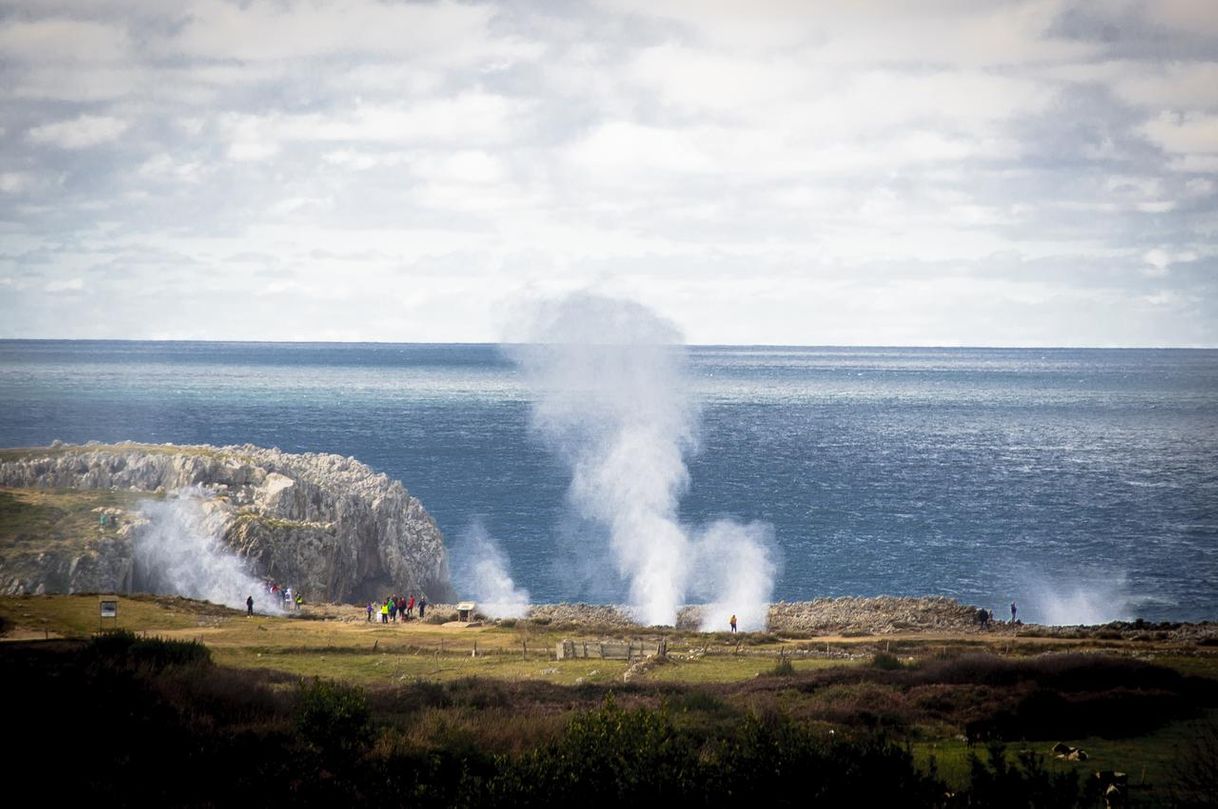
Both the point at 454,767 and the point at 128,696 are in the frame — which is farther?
the point at 128,696

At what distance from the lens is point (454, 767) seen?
23703 millimetres

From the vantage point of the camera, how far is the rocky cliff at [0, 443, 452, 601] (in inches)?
2468

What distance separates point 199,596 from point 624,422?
4589 centimetres

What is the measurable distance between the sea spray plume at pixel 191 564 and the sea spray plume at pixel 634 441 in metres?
32.8

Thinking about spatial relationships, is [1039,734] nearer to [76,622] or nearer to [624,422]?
[76,622]

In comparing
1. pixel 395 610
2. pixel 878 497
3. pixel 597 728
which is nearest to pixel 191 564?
pixel 395 610

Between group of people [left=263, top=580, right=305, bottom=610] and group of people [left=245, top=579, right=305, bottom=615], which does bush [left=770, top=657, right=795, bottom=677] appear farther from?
group of people [left=263, top=580, right=305, bottom=610]

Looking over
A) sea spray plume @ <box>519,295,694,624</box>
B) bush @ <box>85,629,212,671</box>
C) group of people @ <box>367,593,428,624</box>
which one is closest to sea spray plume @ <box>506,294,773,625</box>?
sea spray plume @ <box>519,295,694,624</box>

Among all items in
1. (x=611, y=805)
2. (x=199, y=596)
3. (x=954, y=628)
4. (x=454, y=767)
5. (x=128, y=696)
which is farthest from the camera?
(x=199, y=596)

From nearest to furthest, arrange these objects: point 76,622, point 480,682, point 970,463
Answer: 1. point 480,682
2. point 76,622
3. point 970,463

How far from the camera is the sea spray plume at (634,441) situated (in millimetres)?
91938

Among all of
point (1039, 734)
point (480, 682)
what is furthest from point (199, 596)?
point (1039, 734)

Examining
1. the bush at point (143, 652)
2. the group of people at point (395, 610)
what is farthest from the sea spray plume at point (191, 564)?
the bush at point (143, 652)

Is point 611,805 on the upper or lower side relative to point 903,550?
upper
